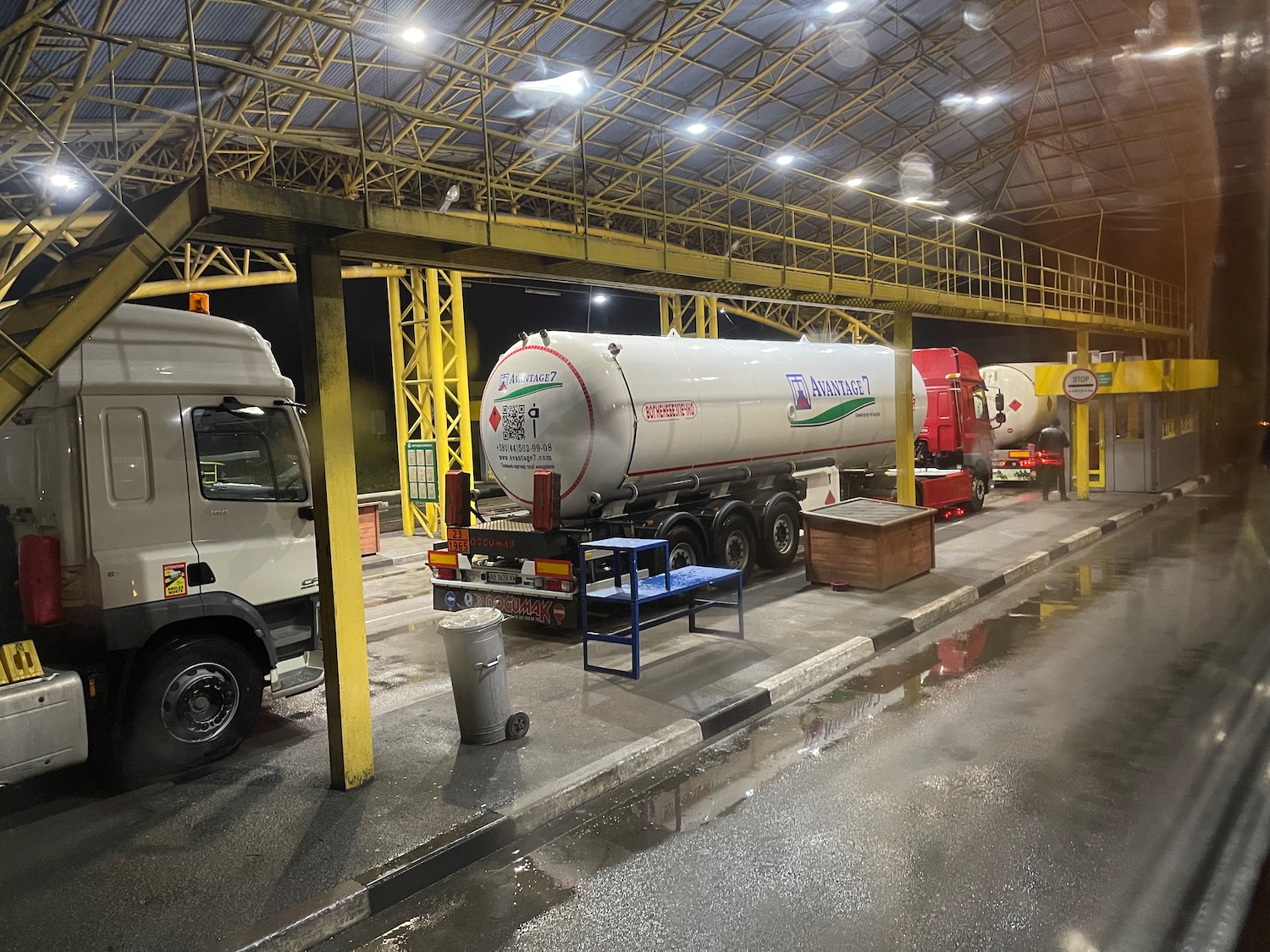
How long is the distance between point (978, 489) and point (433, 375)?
11.4 meters

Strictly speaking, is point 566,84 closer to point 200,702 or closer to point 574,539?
point 574,539

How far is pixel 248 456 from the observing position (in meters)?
6.59

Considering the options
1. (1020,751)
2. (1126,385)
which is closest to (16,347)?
(1020,751)

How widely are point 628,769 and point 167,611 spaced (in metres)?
3.29

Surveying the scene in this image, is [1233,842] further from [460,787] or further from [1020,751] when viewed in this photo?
[460,787]

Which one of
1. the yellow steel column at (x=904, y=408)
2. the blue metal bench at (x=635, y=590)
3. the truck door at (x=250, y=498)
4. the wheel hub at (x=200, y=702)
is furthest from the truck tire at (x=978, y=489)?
the wheel hub at (x=200, y=702)

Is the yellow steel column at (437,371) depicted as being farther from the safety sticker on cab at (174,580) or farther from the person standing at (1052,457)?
the person standing at (1052,457)

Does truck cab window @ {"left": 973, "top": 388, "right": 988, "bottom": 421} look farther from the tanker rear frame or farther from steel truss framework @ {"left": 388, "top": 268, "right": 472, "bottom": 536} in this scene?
steel truss framework @ {"left": 388, "top": 268, "right": 472, "bottom": 536}

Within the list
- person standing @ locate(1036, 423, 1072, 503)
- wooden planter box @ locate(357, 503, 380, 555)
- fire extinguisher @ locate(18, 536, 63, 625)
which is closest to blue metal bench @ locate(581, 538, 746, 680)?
fire extinguisher @ locate(18, 536, 63, 625)

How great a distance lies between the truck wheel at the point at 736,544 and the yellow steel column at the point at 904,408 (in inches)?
109

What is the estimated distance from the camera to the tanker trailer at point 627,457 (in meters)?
9.44

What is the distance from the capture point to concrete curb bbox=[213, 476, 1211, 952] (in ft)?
13.4

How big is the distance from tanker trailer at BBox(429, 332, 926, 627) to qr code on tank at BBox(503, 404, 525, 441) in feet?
0.05

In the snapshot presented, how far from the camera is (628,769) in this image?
Result: 5785mm
